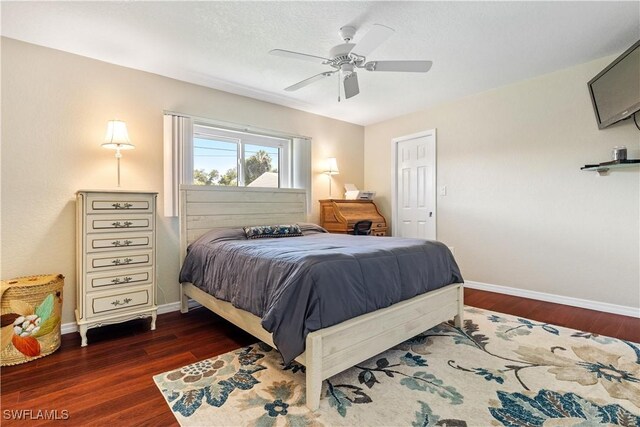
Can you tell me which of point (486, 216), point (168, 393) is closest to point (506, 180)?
point (486, 216)

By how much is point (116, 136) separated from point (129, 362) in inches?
74.4

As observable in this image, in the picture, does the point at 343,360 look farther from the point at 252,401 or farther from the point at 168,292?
the point at 168,292

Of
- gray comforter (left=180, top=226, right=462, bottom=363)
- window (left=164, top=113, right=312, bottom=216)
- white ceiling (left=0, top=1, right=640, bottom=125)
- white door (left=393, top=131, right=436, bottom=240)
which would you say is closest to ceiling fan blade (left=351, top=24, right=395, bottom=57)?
white ceiling (left=0, top=1, right=640, bottom=125)

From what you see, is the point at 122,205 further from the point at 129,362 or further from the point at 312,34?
the point at 312,34

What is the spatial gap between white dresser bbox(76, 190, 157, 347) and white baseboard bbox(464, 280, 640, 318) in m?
3.82

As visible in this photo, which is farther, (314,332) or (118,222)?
(118,222)

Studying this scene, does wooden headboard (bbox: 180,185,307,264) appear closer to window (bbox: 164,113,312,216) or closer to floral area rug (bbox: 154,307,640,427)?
window (bbox: 164,113,312,216)

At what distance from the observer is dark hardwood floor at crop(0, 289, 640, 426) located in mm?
1660

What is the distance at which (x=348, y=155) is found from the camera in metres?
5.24

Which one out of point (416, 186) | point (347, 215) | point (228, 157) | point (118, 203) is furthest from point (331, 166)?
point (118, 203)

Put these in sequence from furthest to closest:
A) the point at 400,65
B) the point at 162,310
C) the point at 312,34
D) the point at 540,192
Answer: the point at 540,192 → the point at 162,310 → the point at 312,34 → the point at 400,65

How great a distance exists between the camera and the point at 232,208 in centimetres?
362

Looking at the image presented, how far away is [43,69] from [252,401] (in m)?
3.18

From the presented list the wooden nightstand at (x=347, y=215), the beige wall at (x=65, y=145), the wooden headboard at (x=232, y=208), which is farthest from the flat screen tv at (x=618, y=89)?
the beige wall at (x=65, y=145)
